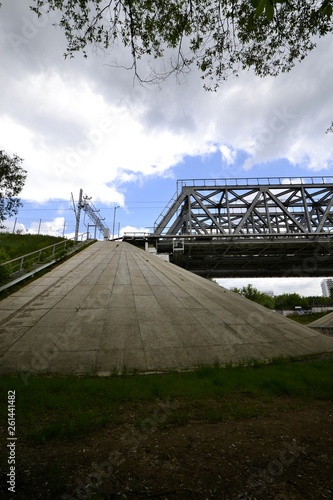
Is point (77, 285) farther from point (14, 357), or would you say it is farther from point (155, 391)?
point (155, 391)

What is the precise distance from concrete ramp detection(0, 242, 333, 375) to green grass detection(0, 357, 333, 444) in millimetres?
1305

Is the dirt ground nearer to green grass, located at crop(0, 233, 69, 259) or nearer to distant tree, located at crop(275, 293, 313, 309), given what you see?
green grass, located at crop(0, 233, 69, 259)

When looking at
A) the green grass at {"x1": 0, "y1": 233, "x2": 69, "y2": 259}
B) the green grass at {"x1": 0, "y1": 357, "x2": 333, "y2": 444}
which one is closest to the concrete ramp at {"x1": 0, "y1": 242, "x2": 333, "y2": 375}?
the green grass at {"x1": 0, "y1": 357, "x2": 333, "y2": 444}

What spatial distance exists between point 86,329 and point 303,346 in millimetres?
11199

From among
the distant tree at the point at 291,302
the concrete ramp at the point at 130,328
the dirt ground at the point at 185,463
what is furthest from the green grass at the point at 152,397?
the distant tree at the point at 291,302

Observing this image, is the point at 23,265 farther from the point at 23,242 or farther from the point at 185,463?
the point at 185,463

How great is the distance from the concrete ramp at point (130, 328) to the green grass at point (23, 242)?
10.4 m

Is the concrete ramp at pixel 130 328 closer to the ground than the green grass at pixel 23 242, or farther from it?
closer to the ground

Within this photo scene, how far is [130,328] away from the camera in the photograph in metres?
11.4

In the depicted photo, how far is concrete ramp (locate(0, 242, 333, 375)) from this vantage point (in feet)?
30.5

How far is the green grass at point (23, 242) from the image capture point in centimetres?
2646

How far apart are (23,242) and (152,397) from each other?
30.7m

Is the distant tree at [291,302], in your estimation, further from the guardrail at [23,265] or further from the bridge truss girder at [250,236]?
the guardrail at [23,265]

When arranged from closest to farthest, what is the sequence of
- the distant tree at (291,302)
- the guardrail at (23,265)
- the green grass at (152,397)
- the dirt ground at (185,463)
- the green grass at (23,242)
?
the dirt ground at (185,463), the green grass at (152,397), the guardrail at (23,265), the green grass at (23,242), the distant tree at (291,302)
